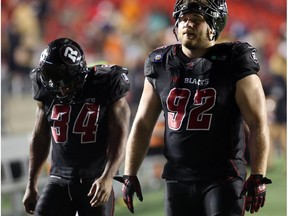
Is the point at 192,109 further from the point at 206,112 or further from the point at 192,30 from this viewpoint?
the point at 192,30

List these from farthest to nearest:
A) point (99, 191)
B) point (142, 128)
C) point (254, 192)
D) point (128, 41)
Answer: point (128, 41) → point (99, 191) → point (142, 128) → point (254, 192)

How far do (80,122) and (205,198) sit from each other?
2.98 ft

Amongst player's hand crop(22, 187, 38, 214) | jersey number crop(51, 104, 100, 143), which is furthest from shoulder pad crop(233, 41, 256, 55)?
player's hand crop(22, 187, 38, 214)

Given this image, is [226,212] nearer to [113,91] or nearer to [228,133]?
[228,133]

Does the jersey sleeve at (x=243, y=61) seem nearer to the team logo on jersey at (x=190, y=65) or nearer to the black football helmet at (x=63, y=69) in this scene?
the team logo on jersey at (x=190, y=65)

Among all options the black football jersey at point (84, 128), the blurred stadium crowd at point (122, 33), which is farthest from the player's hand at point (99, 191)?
the blurred stadium crowd at point (122, 33)

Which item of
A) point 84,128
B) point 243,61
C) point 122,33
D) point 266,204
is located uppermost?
point 122,33

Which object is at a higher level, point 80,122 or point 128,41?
point 128,41

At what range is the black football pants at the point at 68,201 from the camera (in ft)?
14.7

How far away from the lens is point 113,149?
453 cm

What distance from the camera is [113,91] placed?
15.1ft

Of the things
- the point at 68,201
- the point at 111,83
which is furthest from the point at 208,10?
the point at 68,201

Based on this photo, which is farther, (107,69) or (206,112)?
(107,69)

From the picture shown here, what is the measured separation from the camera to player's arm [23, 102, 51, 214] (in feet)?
15.5
